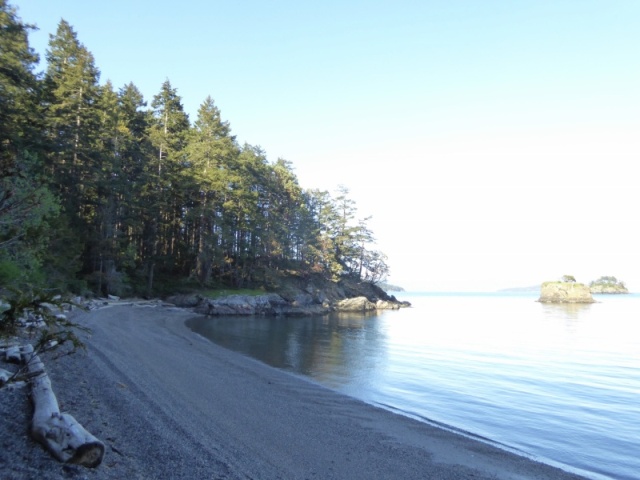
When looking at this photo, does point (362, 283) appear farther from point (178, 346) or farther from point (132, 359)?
point (132, 359)

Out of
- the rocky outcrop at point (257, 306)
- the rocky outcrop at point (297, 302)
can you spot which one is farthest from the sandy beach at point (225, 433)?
the rocky outcrop at point (297, 302)

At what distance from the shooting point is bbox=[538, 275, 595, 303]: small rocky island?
108 meters

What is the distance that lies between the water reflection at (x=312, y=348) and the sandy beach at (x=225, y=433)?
4.25 metres

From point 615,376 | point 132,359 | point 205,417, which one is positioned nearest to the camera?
point 205,417

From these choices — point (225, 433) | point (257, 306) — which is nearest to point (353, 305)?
point (257, 306)

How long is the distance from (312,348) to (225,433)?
52.4 ft

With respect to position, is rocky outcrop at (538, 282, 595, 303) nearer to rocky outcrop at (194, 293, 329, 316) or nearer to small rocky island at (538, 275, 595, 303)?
small rocky island at (538, 275, 595, 303)

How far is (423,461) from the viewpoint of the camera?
314 inches

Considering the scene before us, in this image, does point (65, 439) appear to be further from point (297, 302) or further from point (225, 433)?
point (297, 302)

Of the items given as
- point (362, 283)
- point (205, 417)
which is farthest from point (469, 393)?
point (362, 283)

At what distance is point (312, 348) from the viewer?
23.5 metres

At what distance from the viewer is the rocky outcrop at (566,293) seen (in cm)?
10762

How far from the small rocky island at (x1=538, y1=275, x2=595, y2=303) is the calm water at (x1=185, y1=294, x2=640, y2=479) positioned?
88569mm

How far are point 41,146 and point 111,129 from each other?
487 inches
